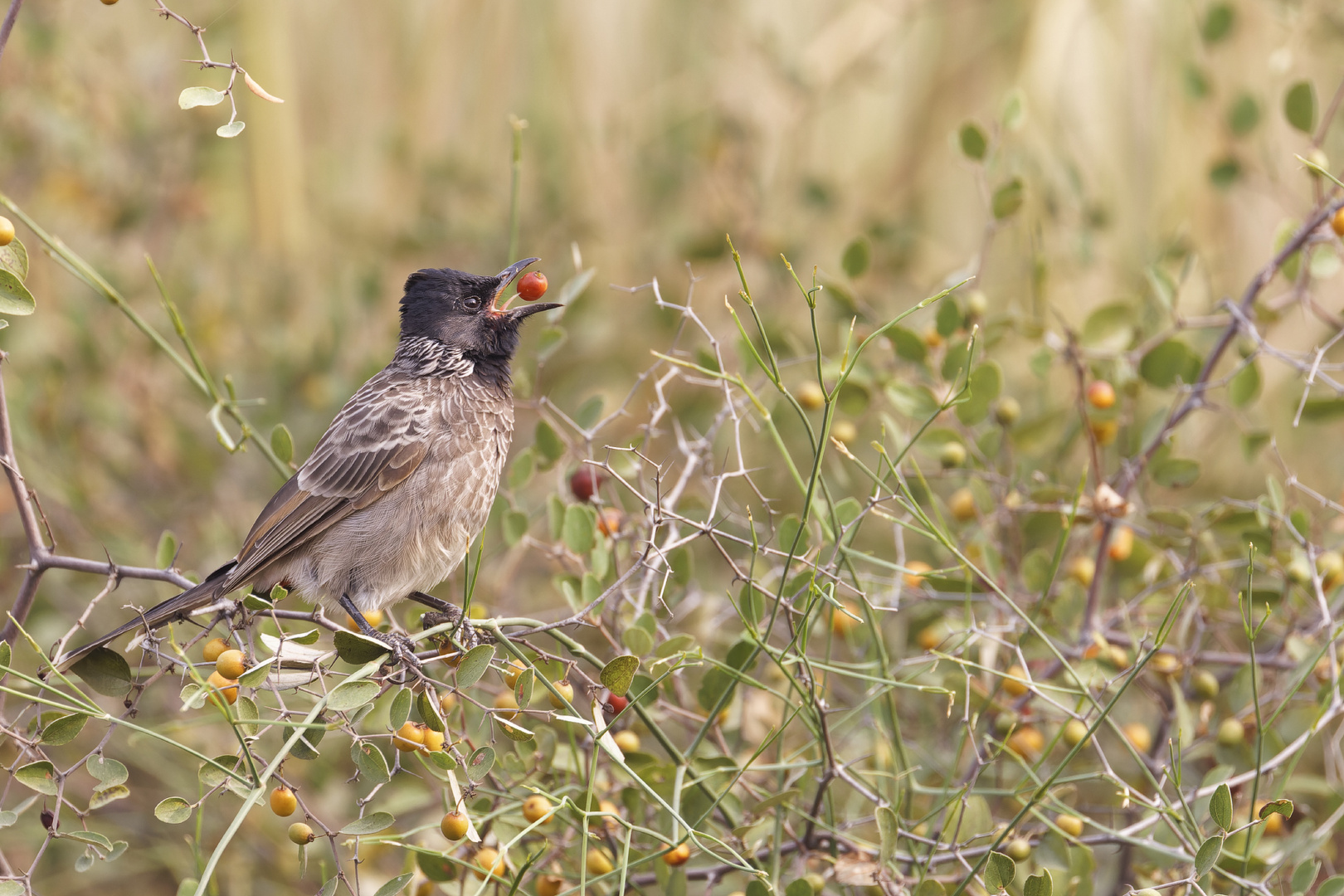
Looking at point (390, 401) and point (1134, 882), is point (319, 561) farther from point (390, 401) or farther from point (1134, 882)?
point (1134, 882)

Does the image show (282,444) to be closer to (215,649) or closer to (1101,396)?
(215,649)

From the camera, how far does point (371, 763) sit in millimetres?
1761

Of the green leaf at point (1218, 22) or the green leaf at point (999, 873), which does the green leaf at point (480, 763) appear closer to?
the green leaf at point (999, 873)

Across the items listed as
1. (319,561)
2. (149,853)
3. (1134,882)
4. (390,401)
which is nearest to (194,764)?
(149,853)

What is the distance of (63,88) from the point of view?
420 cm

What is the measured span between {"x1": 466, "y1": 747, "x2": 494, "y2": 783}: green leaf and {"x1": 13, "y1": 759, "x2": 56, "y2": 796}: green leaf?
60cm

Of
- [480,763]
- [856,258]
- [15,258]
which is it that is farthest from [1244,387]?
[15,258]

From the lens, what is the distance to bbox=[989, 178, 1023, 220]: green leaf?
8.72ft

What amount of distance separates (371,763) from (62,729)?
0.47 meters

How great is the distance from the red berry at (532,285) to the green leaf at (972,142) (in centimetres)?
106

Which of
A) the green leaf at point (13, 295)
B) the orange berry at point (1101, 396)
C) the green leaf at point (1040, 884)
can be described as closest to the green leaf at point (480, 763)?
the green leaf at point (1040, 884)

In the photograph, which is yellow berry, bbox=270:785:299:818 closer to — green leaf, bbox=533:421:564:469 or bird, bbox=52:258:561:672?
bird, bbox=52:258:561:672

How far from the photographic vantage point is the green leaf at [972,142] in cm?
267

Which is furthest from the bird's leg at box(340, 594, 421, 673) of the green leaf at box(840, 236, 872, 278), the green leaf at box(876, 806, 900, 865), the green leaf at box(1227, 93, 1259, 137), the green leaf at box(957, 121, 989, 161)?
the green leaf at box(1227, 93, 1259, 137)
